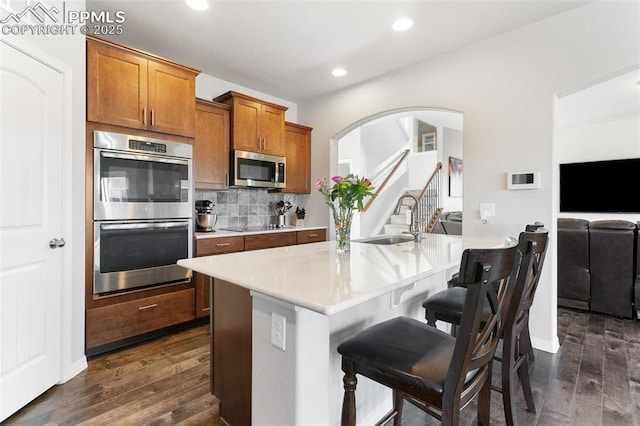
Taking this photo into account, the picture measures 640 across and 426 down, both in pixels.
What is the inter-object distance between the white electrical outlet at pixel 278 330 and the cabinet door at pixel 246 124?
296 centimetres

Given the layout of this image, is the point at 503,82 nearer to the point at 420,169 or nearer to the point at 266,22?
the point at 266,22

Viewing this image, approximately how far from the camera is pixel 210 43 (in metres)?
3.06

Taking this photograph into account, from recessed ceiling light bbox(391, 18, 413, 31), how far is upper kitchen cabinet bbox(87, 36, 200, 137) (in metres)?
1.96

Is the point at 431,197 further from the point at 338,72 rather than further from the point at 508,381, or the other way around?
the point at 508,381

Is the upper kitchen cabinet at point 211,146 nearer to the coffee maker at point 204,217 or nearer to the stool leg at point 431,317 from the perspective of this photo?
the coffee maker at point 204,217

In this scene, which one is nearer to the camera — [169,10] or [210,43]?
[169,10]

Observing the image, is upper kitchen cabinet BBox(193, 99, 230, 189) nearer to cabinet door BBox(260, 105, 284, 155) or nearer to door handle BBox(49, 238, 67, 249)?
cabinet door BBox(260, 105, 284, 155)

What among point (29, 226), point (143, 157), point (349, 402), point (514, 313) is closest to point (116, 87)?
point (143, 157)

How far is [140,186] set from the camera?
108 inches

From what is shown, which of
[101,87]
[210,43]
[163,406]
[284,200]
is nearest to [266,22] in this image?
[210,43]

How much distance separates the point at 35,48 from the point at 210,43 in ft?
4.77

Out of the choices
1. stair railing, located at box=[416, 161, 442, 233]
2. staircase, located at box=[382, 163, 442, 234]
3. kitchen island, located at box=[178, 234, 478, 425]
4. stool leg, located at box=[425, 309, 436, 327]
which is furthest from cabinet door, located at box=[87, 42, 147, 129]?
stair railing, located at box=[416, 161, 442, 233]

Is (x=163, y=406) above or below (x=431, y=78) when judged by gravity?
below

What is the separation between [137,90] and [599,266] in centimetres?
495
